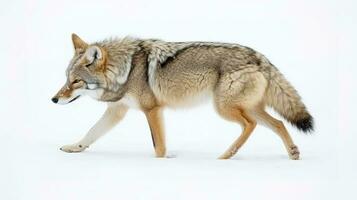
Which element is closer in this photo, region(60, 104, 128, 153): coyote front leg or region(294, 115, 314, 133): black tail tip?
region(294, 115, 314, 133): black tail tip

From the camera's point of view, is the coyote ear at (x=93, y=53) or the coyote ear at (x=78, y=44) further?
the coyote ear at (x=78, y=44)

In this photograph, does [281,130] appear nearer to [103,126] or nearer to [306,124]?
[306,124]

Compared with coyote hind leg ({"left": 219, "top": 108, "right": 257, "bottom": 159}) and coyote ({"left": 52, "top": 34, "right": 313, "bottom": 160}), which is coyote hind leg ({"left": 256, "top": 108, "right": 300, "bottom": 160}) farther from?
coyote hind leg ({"left": 219, "top": 108, "right": 257, "bottom": 159})

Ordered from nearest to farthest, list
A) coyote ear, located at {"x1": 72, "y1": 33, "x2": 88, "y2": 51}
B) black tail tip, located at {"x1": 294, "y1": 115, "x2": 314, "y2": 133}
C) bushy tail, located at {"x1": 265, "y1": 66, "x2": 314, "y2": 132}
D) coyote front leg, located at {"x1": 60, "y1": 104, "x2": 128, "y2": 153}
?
black tail tip, located at {"x1": 294, "y1": 115, "x2": 314, "y2": 133}, bushy tail, located at {"x1": 265, "y1": 66, "x2": 314, "y2": 132}, coyote ear, located at {"x1": 72, "y1": 33, "x2": 88, "y2": 51}, coyote front leg, located at {"x1": 60, "y1": 104, "x2": 128, "y2": 153}

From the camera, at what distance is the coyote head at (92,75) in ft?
28.8

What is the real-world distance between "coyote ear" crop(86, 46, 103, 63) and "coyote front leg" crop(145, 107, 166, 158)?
3.26 ft

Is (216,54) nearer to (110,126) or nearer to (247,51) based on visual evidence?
(247,51)

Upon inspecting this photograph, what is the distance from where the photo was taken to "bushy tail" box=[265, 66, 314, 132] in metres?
8.64

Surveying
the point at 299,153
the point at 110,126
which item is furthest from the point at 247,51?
the point at 110,126

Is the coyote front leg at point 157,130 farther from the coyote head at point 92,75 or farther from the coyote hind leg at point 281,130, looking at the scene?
the coyote hind leg at point 281,130

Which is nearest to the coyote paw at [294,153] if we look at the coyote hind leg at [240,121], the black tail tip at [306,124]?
the black tail tip at [306,124]

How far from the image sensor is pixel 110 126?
30.8 ft

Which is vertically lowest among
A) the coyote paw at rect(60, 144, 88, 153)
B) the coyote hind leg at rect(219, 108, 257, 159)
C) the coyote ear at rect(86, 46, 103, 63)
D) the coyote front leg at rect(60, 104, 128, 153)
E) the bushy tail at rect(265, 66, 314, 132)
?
the coyote paw at rect(60, 144, 88, 153)

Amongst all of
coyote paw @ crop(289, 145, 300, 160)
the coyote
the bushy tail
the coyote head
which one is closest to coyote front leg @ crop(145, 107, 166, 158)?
the coyote
